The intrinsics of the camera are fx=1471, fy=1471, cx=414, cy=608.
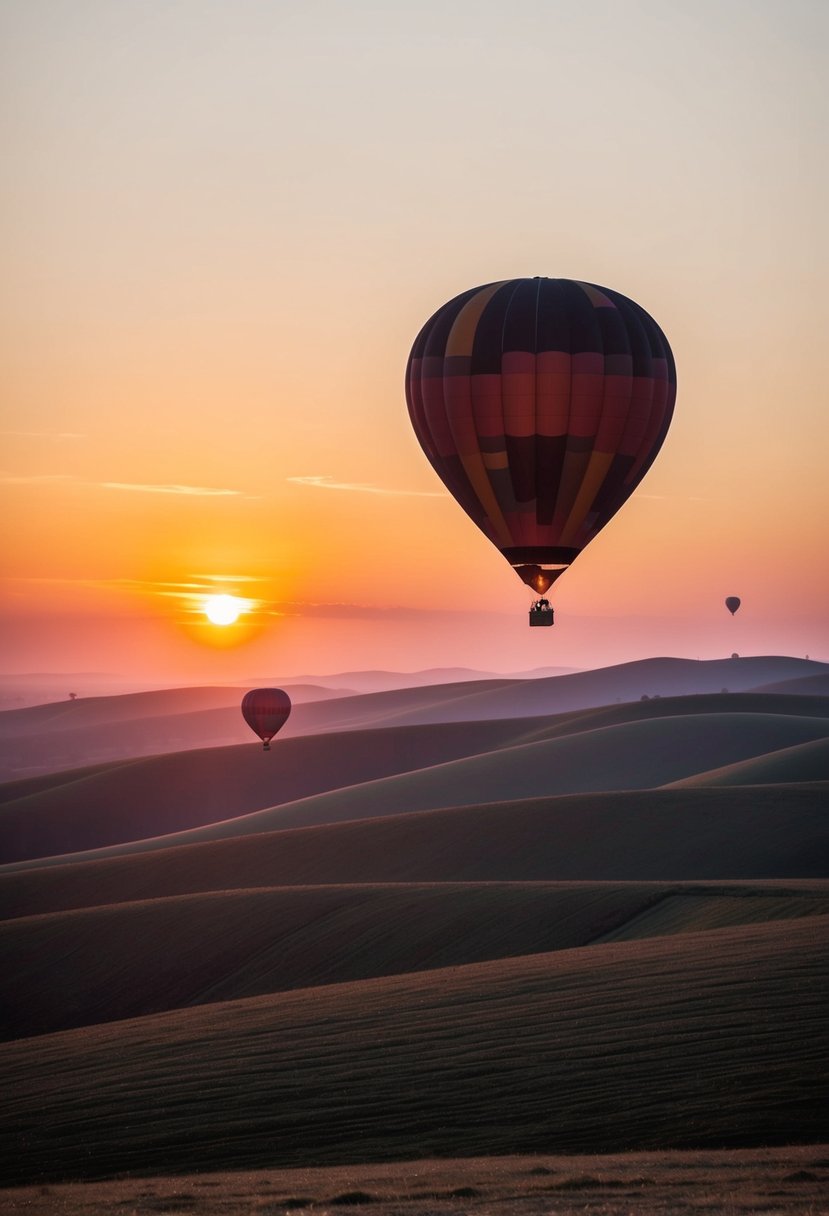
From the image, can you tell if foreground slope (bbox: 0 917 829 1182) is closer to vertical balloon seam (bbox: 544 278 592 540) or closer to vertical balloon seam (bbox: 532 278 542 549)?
vertical balloon seam (bbox: 544 278 592 540)

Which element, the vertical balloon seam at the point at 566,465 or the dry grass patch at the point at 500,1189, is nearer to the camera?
the dry grass patch at the point at 500,1189

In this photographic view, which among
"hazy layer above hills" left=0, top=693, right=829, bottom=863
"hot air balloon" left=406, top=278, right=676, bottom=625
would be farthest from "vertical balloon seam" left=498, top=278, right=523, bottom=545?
"hazy layer above hills" left=0, top=693, right=829, bottom=863

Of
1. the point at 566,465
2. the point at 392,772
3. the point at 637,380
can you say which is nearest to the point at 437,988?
the point at 566,465

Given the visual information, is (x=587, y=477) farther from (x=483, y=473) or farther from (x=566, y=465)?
(x=483, y=473)

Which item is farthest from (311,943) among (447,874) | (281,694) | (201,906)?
(281,694)

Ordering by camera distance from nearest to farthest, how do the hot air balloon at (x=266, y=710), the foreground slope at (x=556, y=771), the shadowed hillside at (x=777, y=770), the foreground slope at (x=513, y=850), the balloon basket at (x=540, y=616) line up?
1. the balloon basket at (x=540, y=616)
2. the foreground slope at (x=513, y=850)
3. the shadowed hillside at (x=777, y=770)
4. the foreground slope at (x=556, y=771)
5. the hot air balloon at (x=266, y=710)

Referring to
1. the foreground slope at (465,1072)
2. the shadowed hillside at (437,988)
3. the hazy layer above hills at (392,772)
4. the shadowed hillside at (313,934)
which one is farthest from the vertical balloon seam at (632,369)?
the hazy layer above hills at (392,772)

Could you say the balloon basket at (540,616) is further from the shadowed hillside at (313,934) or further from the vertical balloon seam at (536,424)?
the shadowed hillside at (313,934)
